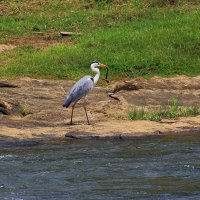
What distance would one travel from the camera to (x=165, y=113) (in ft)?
47.6

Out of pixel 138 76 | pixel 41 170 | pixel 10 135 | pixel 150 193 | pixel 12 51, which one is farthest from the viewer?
pixel 12 51

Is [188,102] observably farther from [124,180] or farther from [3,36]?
[3,36]

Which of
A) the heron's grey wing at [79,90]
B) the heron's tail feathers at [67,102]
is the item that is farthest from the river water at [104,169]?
the heron's grey wing at [79,90]

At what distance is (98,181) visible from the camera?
10.5 meters

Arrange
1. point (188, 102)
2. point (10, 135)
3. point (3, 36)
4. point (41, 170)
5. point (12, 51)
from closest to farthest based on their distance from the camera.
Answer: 1. point (41, 170)
2. point (10, 135)
3. point (188, 102)
4. point (12, 51)
5. point (3, 36)

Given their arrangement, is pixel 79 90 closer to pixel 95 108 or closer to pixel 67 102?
pixel 67 102

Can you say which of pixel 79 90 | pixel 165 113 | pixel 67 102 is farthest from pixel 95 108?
pixel 165 113

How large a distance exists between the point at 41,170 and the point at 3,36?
35.5ft

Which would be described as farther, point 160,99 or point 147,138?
point 160,99

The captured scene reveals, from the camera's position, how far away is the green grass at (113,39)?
18391 mm

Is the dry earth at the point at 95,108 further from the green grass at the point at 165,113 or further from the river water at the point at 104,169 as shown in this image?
the river water at the point at 104,169

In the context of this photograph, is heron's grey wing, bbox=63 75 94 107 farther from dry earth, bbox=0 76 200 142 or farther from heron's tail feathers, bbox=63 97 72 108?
dry earth, bbox=0 76 200 142

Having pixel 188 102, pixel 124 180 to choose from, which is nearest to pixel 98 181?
pixel 124 180

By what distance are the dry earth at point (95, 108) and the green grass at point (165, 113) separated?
0.18 meters
